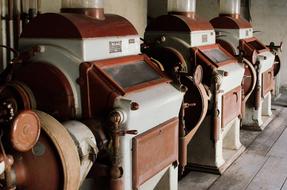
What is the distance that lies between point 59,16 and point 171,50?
1.08 metres

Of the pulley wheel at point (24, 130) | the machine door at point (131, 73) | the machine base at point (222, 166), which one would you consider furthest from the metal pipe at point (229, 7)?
the pulley wheel at point (24, 130)

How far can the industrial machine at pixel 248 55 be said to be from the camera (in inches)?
157

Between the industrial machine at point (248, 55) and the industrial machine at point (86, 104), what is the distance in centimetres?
182

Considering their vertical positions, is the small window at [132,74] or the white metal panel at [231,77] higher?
the small window at [132,74]

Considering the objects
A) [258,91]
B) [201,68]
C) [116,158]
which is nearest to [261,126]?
A: [258,91]

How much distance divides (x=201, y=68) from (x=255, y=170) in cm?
103

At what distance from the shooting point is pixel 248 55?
401cm

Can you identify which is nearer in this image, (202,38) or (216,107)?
(216,107)

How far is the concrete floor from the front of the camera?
9.77 feet

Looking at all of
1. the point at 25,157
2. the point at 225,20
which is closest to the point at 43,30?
the point at 25,157

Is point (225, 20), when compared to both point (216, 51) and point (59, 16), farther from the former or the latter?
point (59, 16)

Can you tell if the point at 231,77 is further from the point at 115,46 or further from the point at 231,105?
the point at 115,46

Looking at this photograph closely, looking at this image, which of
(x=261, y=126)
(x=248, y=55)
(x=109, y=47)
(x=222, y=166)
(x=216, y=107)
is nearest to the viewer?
(x=109, y=47)

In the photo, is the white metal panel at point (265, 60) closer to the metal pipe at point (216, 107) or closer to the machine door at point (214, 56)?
the machine door at point (214, 56)
